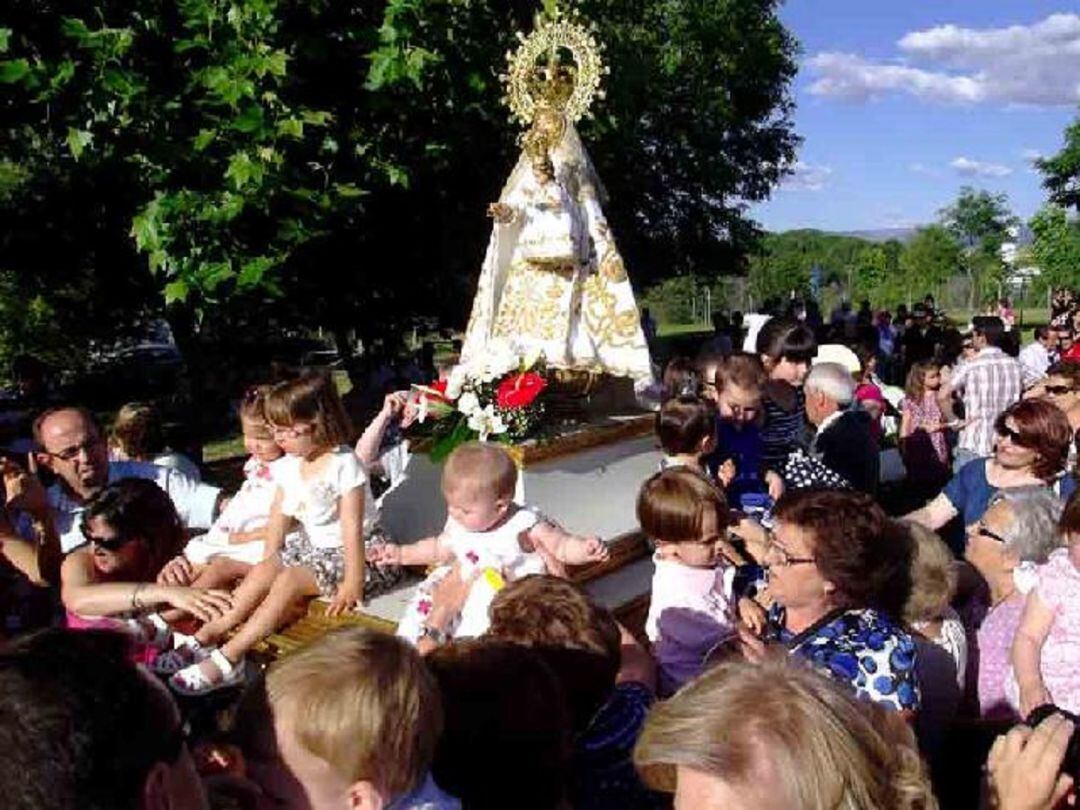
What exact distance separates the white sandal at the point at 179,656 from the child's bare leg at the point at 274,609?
0.14 meters

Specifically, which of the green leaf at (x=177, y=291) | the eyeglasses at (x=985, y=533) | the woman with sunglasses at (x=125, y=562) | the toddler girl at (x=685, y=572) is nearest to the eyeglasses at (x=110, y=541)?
the woman with sunglasses at (x=125, y=562)

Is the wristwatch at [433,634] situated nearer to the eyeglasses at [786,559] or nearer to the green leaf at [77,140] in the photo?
the eyeglasses at [786,559]

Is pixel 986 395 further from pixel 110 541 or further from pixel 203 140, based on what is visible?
pixel 110 541

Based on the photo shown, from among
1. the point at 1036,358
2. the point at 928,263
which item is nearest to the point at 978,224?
the point at 928,263

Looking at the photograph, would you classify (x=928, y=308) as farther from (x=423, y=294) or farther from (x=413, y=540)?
(x=413, y=540)

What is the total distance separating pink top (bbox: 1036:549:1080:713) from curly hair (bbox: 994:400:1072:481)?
130cm

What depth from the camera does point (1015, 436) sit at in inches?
172

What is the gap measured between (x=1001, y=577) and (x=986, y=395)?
440cm

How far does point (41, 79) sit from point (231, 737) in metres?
5.85

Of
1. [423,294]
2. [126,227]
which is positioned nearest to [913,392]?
[423,294]

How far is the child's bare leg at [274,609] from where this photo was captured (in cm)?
387

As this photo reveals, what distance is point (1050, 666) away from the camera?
10.4 feet

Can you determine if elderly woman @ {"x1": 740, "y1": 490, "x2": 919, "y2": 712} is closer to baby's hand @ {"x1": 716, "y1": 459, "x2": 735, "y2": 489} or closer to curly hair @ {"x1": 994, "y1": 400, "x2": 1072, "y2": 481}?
curly hair @ {"x1": 994, "y1": 400, "x2": 1072, "y2": 481}

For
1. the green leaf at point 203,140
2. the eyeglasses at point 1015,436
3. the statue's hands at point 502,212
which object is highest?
the green leaf at point 203,140
